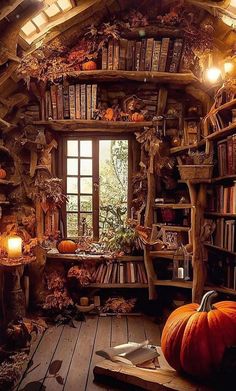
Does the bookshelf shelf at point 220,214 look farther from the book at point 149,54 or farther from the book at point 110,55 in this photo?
the book at point 110,55

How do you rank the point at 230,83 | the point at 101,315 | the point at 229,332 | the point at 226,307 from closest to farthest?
the point at 229,332
the point at 226,307
the point at 230,83
the point at 101,315

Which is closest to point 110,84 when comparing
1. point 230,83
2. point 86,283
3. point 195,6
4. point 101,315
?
point 195,6

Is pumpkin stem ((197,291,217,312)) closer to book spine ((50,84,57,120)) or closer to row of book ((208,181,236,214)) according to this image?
row of book ((208,181,236,214))

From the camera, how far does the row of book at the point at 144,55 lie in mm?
3830

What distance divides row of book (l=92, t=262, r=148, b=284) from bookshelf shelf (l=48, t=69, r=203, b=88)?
6.73 ft

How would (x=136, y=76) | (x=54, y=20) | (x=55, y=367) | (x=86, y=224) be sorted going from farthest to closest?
(x=86, y=224) < (x=136, y=76) < (x=54, y=20) < (x=55, y=367)

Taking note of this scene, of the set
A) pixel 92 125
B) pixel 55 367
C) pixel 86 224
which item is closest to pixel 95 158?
pixel 92 125

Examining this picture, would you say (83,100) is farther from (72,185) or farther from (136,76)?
(72,185)

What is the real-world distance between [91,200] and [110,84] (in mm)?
1388

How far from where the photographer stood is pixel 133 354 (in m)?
2.42

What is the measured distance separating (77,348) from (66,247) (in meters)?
1.23

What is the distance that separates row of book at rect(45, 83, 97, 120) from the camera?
4.00 metres

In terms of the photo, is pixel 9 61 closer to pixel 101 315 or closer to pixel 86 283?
pixel 86 283

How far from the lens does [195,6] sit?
3.74 meters
